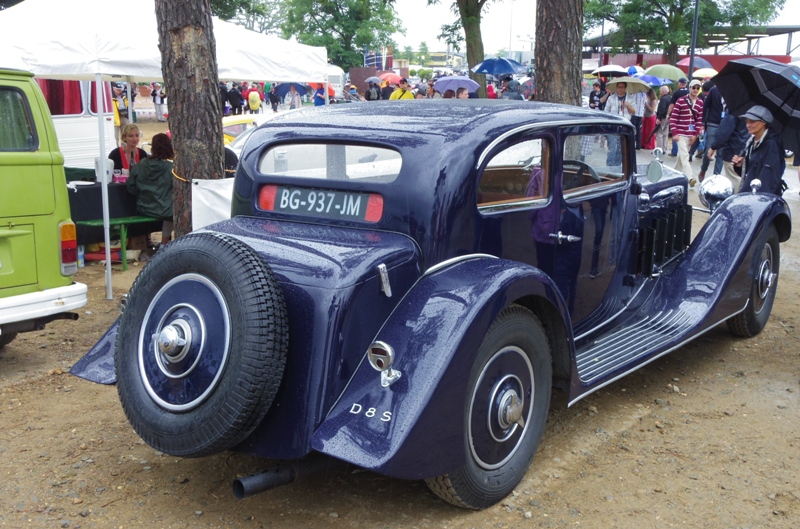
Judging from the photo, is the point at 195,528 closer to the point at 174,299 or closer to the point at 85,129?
the point at 174,299

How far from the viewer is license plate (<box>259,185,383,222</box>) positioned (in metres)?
3.65

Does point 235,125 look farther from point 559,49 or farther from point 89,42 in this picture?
point 559,49

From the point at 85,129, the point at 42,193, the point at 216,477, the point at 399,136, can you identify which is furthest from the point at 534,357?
the point at 85,129

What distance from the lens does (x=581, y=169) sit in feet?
14.6

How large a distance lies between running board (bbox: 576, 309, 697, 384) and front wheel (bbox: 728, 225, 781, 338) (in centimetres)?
109

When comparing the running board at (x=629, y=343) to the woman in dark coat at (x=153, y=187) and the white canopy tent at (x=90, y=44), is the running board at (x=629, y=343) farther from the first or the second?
the woman in dark coat at (x=153, y=187)

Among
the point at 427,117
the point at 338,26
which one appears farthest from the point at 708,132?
the point at 338,26

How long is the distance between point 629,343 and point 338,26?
5952 cm

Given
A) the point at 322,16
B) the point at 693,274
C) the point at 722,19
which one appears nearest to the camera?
the point at 693,274

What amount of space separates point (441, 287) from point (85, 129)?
34.4ft

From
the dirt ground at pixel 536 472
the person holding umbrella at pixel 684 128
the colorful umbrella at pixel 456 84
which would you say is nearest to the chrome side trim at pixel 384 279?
the dirt ground at pixel 536 472

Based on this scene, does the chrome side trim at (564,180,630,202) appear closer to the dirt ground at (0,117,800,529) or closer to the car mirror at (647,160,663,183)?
the car mirror at (647,160,663,183)

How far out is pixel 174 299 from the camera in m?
3.25

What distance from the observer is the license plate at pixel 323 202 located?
3.65m
